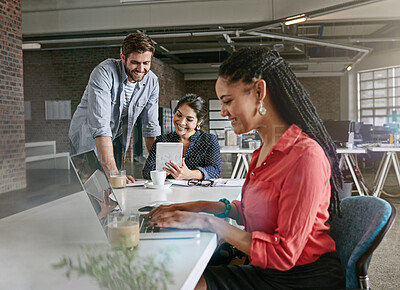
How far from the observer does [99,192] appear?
667mm

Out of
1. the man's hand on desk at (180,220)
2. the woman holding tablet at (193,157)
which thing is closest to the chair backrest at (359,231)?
the man's hand on desk at (180,220)

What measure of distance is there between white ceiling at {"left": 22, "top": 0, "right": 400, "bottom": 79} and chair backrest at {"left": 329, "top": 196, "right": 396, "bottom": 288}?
0.27 m

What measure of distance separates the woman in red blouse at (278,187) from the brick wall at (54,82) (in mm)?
244

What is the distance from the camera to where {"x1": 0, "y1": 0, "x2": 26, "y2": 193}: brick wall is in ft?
1.26

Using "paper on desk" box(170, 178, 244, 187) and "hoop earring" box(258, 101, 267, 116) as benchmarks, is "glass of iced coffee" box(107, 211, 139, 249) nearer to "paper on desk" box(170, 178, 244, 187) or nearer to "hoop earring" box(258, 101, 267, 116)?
"hoop earring" box(258, 101, 267, 116)

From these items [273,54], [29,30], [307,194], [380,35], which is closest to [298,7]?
[273,54]

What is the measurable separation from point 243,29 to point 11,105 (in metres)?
0.48

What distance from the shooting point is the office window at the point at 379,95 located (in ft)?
2.52

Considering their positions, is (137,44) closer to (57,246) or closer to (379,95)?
(57,246)

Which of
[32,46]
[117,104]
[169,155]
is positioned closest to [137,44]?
[117,104]

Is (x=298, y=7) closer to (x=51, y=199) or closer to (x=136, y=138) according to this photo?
(x=136, y=138)

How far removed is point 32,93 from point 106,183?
0.31m

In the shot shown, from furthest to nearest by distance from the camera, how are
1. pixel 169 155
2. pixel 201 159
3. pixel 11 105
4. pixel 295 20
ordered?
pixel 201 159, pixel 169 155, pixel 295 20, pixel 11 105

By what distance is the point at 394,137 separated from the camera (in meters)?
1.04
